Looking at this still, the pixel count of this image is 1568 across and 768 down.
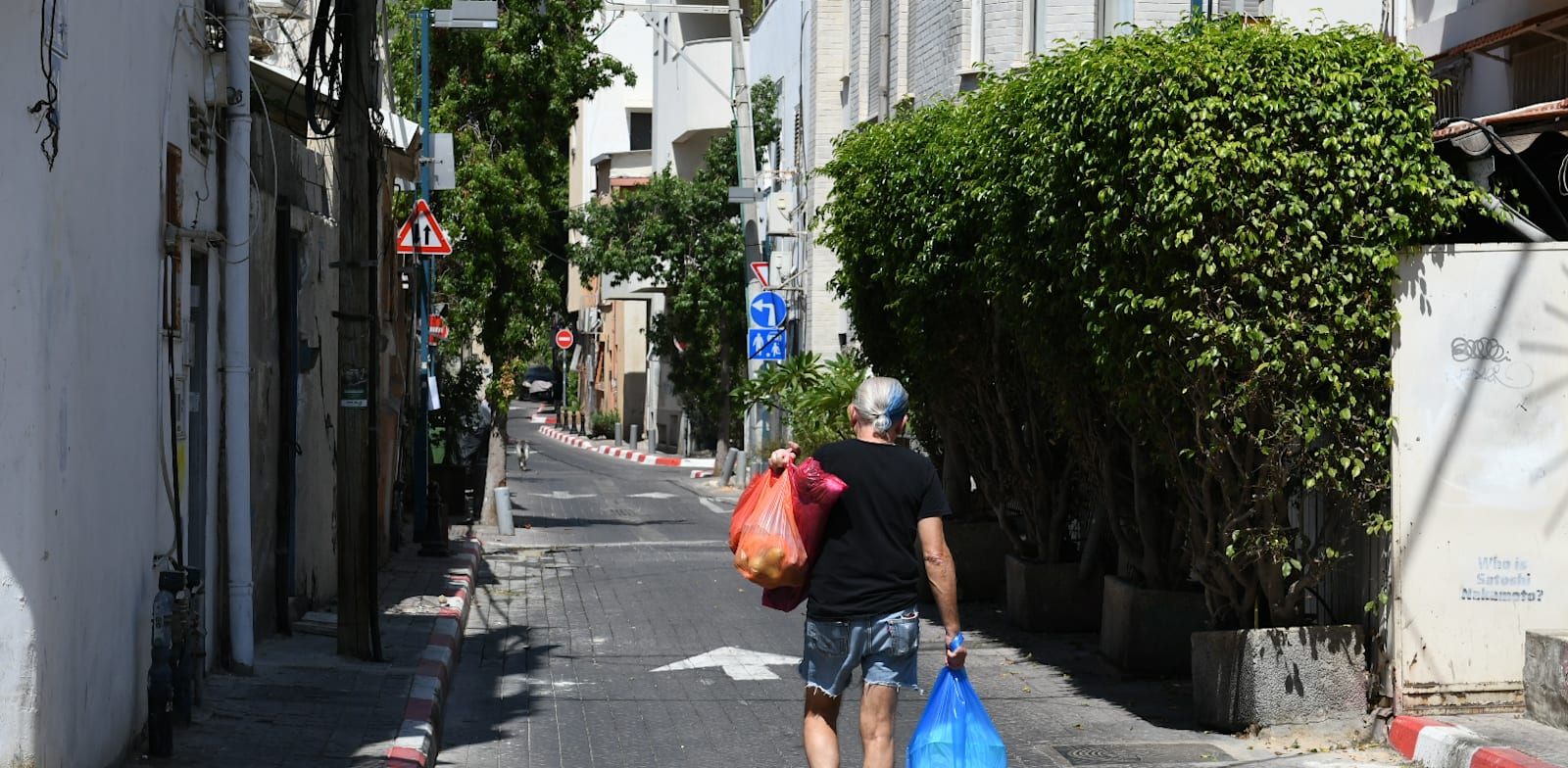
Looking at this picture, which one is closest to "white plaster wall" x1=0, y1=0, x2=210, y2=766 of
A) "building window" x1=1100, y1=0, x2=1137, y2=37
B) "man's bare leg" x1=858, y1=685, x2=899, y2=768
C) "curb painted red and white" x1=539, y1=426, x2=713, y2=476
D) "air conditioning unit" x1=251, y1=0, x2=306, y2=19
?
"man's bare leg" x1=858, y1=685, x2=899, y2=768

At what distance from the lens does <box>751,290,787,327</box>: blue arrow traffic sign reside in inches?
1158

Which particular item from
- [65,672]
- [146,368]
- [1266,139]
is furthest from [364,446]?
[1266,139]

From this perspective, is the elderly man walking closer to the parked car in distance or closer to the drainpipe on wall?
the drainpipe on wall

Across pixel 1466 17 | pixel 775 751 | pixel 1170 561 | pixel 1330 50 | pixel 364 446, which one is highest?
pixel 1466 17

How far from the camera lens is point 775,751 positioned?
950 centimetres

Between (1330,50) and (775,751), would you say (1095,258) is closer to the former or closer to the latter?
(1330,50)

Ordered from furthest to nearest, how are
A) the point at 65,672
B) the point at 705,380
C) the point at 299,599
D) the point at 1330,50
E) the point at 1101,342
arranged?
the point at 705,380, the point at 299,599, the point at 1101,342, the point at 1330,50, the point at 65,672

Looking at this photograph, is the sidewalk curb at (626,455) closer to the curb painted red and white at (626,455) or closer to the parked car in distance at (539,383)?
the curb painted red and white at (626,455)

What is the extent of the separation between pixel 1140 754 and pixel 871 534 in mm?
2977

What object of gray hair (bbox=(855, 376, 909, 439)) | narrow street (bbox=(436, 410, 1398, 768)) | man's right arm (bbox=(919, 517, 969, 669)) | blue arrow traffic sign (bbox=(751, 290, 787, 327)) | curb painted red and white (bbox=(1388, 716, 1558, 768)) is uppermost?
blue arrow traffic sign (bbox=(751, 290, 787, 327))

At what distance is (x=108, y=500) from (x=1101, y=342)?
5435 mm

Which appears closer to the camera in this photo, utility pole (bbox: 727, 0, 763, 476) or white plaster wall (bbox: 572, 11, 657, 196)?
utility pole (bbox: 727, 0, 763, 476)

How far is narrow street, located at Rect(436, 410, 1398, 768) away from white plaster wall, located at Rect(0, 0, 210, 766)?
2.36 metres

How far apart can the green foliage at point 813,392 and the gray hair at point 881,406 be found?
9.53 meters
